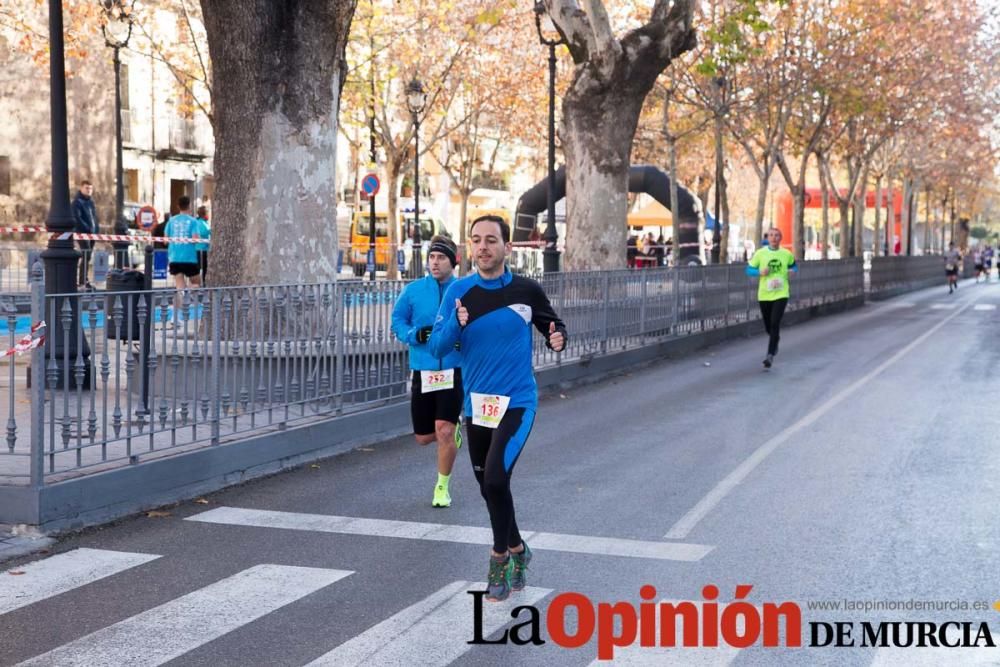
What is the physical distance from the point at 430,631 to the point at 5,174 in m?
37.4

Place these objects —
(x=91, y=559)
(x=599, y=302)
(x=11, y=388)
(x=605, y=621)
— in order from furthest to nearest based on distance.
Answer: (x=599, y=302) < (x=11, y=388) < (x=91, y=559) < (x=605, y=621)

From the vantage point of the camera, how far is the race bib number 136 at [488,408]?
6.33m

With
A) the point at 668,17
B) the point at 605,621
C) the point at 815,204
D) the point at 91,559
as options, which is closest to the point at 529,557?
the point at 605,621

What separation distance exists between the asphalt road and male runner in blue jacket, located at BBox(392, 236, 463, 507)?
1.31 ft

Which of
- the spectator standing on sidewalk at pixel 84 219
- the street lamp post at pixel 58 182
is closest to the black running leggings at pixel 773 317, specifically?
the street lamp post at pixel 58 182

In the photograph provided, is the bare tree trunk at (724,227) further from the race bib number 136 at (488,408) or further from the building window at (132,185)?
the race bib number 136 at (488,408)

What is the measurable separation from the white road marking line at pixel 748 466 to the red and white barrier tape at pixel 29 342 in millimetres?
3713

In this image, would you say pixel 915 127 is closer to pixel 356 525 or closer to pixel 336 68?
pixel 336 68

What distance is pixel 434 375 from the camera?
8336mm

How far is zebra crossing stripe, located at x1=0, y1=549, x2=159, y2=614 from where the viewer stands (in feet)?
20.7

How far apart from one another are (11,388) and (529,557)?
3.34 metres

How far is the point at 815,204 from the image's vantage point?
66.2 metres

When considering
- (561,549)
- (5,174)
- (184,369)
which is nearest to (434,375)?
(561,549)

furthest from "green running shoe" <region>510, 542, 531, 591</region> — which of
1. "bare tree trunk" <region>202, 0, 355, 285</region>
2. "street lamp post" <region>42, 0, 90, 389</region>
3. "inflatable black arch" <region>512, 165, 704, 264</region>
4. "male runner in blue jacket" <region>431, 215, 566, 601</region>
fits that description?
"inflatable black arch" <region>512, 165, 704, 264</region>
